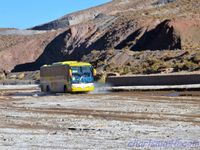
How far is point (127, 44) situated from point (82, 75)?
57.0m

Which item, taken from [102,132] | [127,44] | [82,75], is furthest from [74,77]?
[127,44]

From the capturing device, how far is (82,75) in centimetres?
4853

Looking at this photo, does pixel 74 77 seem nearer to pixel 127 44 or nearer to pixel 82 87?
pixel 82 87

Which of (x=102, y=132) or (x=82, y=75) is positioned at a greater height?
(x=82, y=75)

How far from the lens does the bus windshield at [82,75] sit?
159ft

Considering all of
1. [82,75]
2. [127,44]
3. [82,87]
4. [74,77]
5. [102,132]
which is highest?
[127,44]

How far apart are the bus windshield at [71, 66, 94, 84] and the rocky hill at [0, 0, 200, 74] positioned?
24.6 metres

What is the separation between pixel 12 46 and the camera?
506 feet

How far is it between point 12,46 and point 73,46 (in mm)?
31692

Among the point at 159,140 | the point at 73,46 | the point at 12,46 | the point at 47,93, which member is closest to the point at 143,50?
the point at 73,46

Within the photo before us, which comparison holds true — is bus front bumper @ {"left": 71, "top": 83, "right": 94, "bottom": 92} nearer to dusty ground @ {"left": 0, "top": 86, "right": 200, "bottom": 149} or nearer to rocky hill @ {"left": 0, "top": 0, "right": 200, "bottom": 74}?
rocky hill @ {"left": 0, "top": 0, "right": 200, "bottom": 74}

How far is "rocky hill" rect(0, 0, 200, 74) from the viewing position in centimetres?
8551

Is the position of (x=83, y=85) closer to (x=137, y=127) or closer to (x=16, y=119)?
(x=16, y=119)

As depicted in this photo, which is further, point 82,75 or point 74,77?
point 82,75
